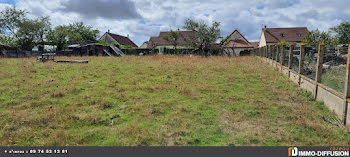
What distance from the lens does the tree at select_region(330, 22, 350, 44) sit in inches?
1320

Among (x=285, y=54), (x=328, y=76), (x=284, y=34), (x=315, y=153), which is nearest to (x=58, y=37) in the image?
(x=285, y=54)

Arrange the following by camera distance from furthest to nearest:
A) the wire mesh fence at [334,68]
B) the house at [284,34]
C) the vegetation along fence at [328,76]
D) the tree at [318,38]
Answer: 1. the house at [284,34]
2. the tree at [318,38]
3. the wire mesh fence at [334,68]
4. the vegetation along fence at [328,76]

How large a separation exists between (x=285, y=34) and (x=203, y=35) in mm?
23661

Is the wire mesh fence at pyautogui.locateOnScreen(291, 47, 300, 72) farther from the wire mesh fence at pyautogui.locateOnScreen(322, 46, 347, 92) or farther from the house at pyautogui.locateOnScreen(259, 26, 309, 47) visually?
the house at pyautogui.locateOnScreen(259, 26, 309, 47)

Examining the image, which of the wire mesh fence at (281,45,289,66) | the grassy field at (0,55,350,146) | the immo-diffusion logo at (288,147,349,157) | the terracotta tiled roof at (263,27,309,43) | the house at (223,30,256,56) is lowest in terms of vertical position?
the immo-diffusion logo at (288,147,349,157)

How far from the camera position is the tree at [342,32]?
110 ft

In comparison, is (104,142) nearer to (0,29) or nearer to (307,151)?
(307,151)

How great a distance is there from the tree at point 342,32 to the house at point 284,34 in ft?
32.8

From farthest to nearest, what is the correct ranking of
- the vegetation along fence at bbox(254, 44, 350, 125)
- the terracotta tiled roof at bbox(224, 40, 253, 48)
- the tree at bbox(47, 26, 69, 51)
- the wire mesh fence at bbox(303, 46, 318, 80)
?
the terracotta tiled roof at bbox(224, 40, 253, 48)
the tree at bbox(47, 26, 69, 51)
the wire mesh fence at bbox(303, 46, 318, 80)
the vegetation along fence at bbox(254, 44, 350, 125)

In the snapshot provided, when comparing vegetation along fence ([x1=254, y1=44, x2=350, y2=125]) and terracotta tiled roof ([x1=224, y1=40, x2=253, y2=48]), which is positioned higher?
terracotta tiled roof ([x1=224, y1=40, x2=253, y2=48])

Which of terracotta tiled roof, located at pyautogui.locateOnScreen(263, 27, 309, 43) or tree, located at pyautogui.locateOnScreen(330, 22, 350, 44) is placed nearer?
tree, located at pyautogui.locateOnScreen(330, 22, 350, 44)

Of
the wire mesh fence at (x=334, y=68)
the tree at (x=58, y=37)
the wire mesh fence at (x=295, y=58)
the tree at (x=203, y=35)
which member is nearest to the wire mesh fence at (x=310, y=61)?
the wire mesh fence at (x=334, y=68)

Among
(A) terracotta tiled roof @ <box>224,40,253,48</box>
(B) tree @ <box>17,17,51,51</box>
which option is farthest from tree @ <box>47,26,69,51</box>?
(A) terracotta tiled roof @ <box>224,40,253,48</box>

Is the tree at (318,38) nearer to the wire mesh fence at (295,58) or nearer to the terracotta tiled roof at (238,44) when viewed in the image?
the terracotta tiled roof at (238,44)
